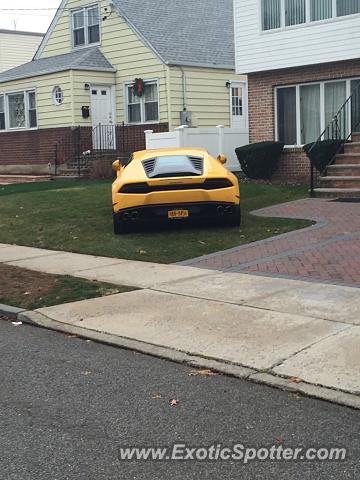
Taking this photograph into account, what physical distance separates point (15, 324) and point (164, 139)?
48.9ft

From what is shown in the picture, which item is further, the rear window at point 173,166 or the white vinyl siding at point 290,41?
the white vinyl siding at point 290,41

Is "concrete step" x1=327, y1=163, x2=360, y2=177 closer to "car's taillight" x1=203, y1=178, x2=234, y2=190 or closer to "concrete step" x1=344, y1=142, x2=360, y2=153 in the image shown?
"concrete step" x1=344, y1=142, x2=360, y2=153

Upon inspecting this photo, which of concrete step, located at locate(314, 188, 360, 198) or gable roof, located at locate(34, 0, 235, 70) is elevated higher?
gable roof, located at locate(34, 0, 235, 70)

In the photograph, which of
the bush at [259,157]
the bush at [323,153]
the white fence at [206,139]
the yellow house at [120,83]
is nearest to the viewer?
the bush at [323,153]

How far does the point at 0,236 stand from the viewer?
43.5 feet

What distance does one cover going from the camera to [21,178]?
2648 cm

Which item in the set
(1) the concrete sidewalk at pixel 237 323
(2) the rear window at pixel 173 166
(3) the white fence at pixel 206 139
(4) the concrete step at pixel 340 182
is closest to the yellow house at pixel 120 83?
(3) the white fence at pixel 206 139

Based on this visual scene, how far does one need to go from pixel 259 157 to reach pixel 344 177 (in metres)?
3.52

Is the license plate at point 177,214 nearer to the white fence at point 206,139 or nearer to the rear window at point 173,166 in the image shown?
the rear window at point 173,166

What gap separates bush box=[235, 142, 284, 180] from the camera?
19.5m

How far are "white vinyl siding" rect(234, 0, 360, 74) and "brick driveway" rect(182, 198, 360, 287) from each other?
276 inches

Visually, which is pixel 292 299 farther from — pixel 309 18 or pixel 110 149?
pixel 110 149

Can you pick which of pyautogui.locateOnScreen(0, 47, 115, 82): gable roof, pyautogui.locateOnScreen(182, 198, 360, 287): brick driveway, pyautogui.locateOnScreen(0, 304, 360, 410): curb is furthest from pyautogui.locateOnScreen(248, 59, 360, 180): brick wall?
pyautogui.locateOnScreen(0, 304, 360, 410): curb

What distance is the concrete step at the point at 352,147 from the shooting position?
17797mm
